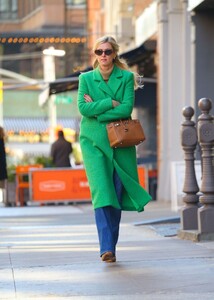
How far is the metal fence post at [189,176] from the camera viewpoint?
11656mm

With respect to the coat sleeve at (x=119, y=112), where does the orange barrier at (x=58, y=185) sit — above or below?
below

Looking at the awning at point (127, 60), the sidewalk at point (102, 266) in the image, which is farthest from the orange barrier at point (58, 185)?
the sidewalk at point (102, 266)

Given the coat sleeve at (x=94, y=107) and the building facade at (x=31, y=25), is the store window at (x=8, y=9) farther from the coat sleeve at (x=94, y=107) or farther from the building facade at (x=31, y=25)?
the coat sleeve at (x=94, y=107)

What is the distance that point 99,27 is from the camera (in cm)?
3928

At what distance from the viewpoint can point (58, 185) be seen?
2486cm

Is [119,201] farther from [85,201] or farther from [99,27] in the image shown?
[99,27]

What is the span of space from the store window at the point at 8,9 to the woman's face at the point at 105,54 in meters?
73.9

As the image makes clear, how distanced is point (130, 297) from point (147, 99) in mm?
20279

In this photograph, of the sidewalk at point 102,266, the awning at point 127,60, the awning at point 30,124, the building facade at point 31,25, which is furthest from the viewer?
the awning at point 30,124

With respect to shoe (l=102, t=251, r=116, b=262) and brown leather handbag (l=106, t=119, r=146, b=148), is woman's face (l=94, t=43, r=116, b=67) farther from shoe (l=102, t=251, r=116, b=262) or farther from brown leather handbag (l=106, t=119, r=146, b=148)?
shoe (l=102, t=251, r=116, b=262)

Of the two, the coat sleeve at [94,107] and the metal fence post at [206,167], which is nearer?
the coat sleeve at [94,107]

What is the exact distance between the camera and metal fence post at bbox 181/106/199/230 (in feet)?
38.2

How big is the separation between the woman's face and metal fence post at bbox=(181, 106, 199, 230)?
2.33 meters

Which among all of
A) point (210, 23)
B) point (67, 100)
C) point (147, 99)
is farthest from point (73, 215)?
point (67, 100)
